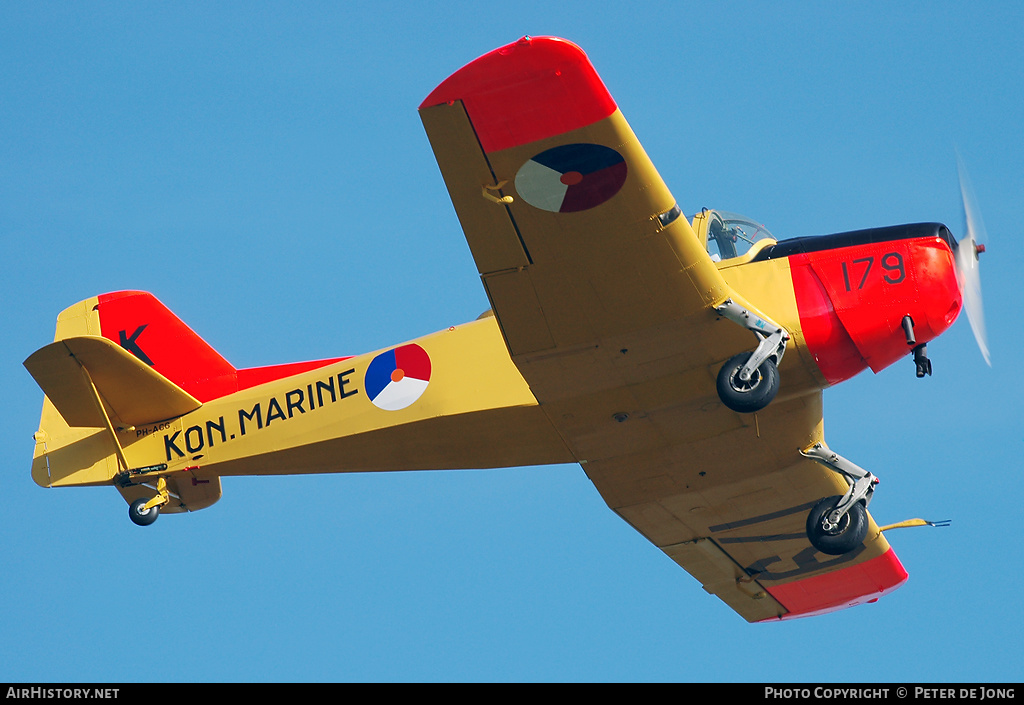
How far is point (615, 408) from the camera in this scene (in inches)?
464

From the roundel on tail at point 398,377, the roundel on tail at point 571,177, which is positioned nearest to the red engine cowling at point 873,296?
the roundel on tail at point 571,177

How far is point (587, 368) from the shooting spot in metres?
11.4

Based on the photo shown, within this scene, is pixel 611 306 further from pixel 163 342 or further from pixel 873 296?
pixel 163 342

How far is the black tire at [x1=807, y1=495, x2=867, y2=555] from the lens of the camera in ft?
40.4

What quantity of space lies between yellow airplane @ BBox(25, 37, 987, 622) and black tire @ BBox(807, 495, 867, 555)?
2 centimetres

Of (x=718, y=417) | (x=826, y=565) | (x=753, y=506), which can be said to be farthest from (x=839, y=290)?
(x=826, y=565)

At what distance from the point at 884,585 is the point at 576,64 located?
28.1 feet

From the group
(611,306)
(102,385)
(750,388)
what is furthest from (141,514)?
(750,388)

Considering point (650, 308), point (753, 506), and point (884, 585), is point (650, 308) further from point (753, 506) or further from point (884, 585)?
point (884, 585)

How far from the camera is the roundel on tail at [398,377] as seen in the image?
492 inches

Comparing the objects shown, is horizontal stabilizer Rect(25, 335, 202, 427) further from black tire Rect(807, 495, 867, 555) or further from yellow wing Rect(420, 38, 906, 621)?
black tire Rect(807, 495, 867, 555)

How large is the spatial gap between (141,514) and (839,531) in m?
7.42

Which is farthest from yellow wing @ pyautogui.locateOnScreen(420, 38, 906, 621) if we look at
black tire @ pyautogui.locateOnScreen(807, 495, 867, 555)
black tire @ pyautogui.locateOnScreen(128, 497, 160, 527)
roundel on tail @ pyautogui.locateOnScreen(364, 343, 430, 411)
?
black tire @ pyautogui.locateOnScreen(128, 497, 160, 527)

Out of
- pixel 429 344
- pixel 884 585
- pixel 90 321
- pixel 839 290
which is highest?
pixel 90 321
